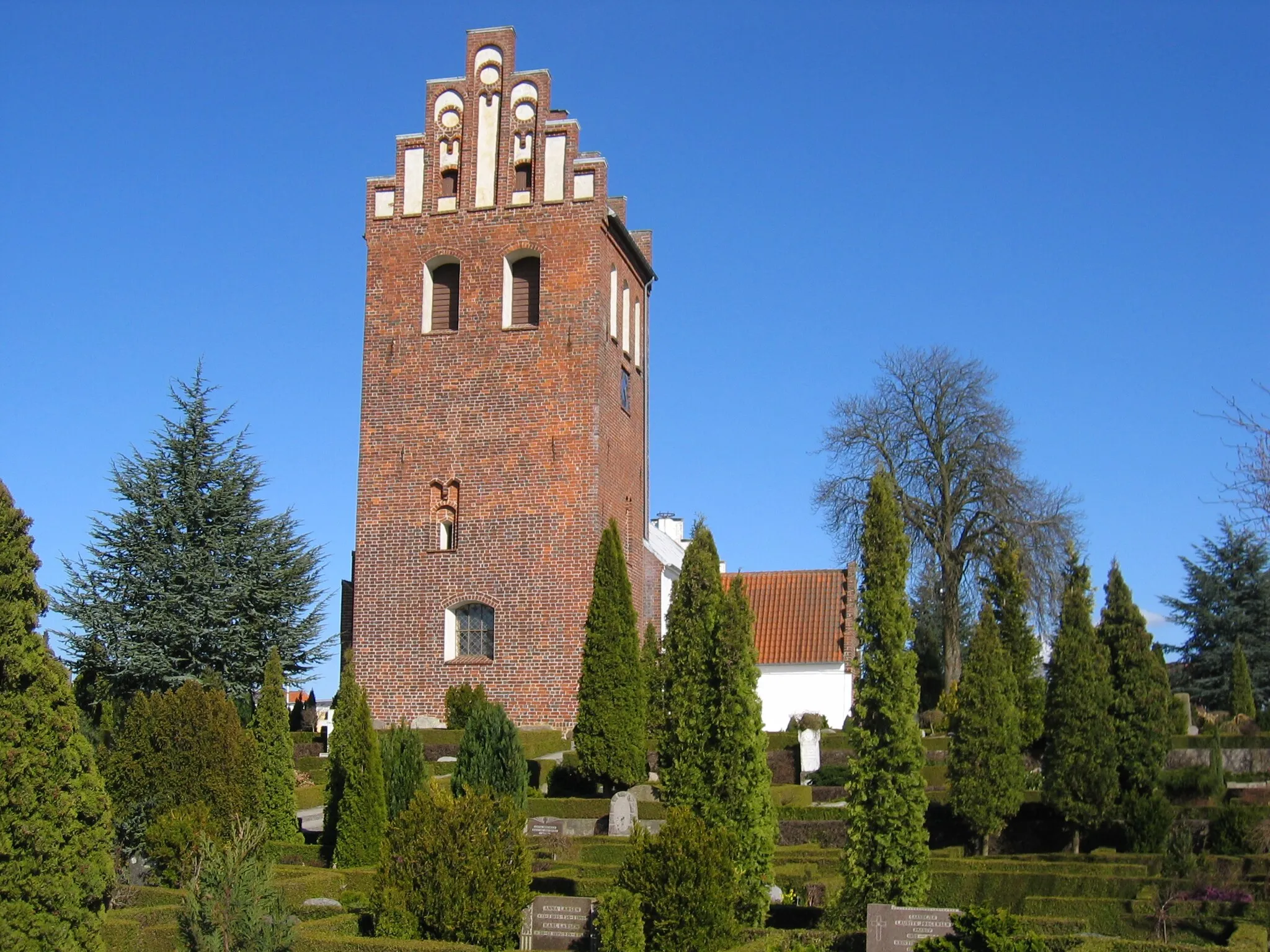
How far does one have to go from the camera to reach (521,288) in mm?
26547

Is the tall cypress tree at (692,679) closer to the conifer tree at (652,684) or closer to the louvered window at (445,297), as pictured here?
the conifer tree at (652,684)

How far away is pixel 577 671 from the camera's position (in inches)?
973

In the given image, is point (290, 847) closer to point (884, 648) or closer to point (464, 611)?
point (884, 648)

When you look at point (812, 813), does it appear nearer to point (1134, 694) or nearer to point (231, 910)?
point (1134, 694)

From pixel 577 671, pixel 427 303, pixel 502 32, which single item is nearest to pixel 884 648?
pixel 577 671

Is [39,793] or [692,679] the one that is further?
[692,679]

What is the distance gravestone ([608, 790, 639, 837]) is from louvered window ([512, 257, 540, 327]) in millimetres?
11337

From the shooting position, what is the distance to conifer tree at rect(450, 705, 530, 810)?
1697 cm

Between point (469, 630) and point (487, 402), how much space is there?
14.2ft

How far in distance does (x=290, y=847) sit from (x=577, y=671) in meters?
9.06

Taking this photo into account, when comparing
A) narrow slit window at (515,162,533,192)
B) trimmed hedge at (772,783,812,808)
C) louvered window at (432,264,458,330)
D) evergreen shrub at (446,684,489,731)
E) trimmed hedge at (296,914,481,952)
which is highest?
narrow slit window at (515,162,533,192)

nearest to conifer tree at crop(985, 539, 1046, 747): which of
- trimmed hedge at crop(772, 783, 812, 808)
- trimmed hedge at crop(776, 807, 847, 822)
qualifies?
trimmed hedge at crop(772, 783, 812, 808)

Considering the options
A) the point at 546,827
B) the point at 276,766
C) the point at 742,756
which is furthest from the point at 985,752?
the point at 276,766

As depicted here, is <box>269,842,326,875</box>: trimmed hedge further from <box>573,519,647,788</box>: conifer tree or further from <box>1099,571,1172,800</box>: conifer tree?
<box>1099,571,1172,800</box>: conifer tree
